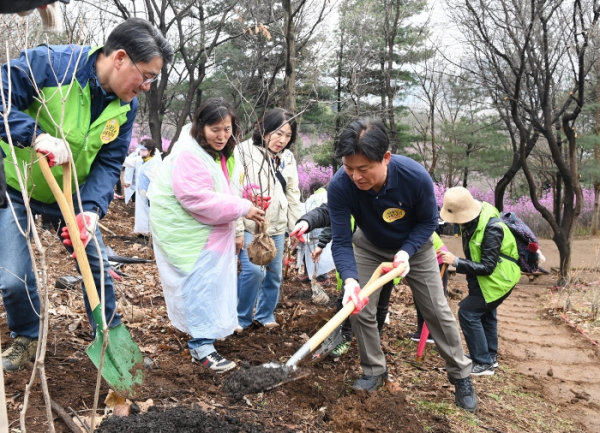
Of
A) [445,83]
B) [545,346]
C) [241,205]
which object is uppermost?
[445,83]

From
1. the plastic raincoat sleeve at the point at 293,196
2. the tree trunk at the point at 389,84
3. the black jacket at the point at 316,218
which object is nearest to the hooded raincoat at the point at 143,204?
the plastic raincoat sleeve at the point at 293,196

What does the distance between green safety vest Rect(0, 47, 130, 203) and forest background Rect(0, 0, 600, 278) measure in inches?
139

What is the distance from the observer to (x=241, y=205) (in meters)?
3.29

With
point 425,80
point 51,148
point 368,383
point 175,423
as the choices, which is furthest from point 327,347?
point 425,80

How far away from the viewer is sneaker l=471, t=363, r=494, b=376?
4176mm

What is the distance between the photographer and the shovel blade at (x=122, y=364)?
8.01ft

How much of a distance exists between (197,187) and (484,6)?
6517mm

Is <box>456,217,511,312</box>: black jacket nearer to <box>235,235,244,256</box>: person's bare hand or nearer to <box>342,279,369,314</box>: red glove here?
<box>342,279,369,314</box>: red glove

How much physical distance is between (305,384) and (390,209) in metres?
1.19

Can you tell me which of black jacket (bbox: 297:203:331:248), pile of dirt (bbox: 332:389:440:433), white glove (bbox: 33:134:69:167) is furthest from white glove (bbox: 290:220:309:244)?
white glove (bbox: 33:134:69:167)

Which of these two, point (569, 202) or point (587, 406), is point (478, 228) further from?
point (569, 202)

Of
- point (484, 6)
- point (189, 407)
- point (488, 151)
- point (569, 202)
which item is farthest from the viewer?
point (488, 151)

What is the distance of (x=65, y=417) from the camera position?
235cm

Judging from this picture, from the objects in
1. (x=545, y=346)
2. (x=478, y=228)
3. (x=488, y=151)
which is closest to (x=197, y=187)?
(x=478, y=228)
